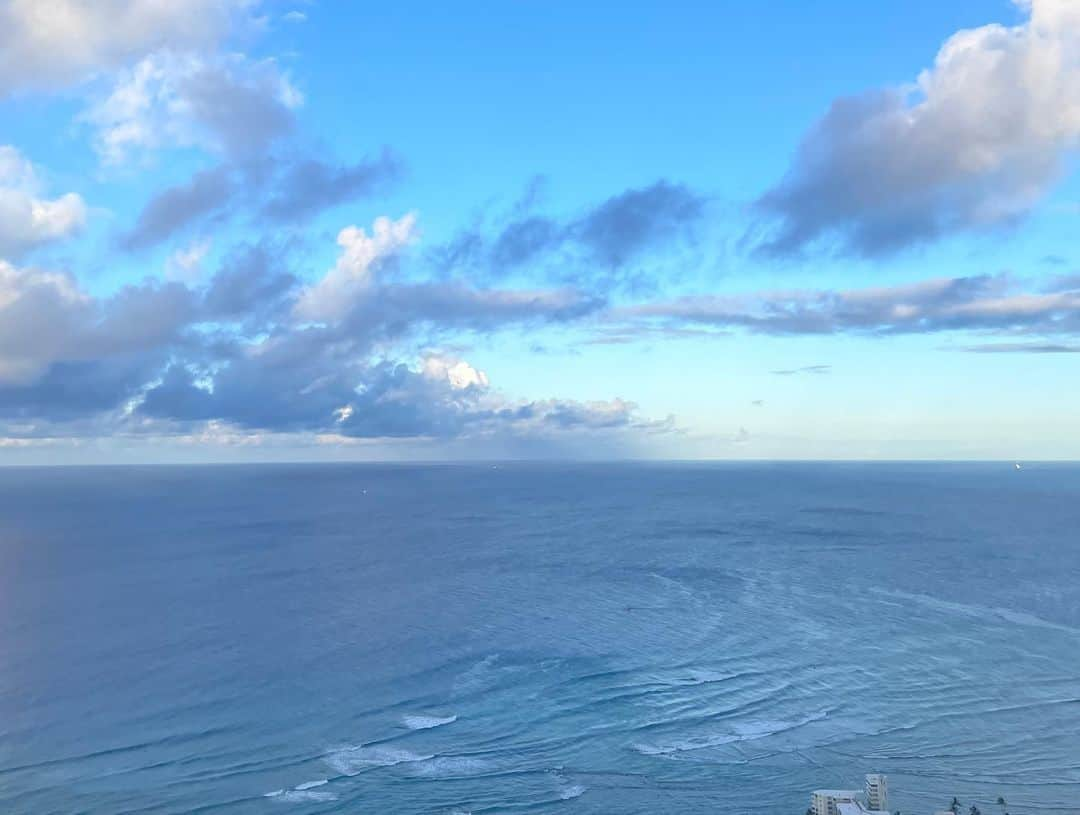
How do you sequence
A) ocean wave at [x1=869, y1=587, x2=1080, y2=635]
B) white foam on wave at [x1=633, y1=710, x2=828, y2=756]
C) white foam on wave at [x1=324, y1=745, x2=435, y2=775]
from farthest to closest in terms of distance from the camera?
ocean wave at [x1=869, y1=587, x2=1080, y2=635], white foam on wave at [x1=633, y1=710, x2=828, y2=756], white foam on wave at [x1=324, y1=745, x2=435, y2=775]

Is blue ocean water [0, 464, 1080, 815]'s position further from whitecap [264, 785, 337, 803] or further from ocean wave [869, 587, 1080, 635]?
ocean wave [869, 587, 1080, 635]

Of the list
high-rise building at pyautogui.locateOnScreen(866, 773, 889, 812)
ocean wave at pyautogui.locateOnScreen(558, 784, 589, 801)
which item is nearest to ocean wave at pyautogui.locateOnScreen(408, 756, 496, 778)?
ocean wave at pyautogui.locateOnScreen(558, 784, 589, 801)

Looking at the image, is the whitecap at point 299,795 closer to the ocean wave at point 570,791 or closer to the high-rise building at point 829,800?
the ocean wave at point 570,791

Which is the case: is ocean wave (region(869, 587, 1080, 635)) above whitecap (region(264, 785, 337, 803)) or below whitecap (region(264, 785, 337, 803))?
above

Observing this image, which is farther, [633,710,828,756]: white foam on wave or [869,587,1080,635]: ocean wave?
[869,587,1080,635]: ocean wave

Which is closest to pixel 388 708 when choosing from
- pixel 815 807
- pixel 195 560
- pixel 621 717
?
pixel 621 717

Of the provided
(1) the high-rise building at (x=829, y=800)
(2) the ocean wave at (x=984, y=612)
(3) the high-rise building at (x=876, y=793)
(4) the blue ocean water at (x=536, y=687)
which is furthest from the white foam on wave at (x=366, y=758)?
(2) the ocean wave at (x=984, y=612)

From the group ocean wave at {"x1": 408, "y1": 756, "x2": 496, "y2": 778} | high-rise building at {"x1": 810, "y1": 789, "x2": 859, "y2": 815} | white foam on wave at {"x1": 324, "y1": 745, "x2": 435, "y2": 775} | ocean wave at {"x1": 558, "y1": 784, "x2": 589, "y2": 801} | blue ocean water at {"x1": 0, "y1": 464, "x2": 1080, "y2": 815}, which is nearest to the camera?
high-rise building at {"x1": 810, "y1": 789, "x2": 859, "y2": 815}

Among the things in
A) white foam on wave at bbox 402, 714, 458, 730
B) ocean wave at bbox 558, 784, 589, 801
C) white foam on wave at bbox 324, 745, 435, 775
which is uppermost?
white foam on wave at bbox 402, 714, 458, 730
